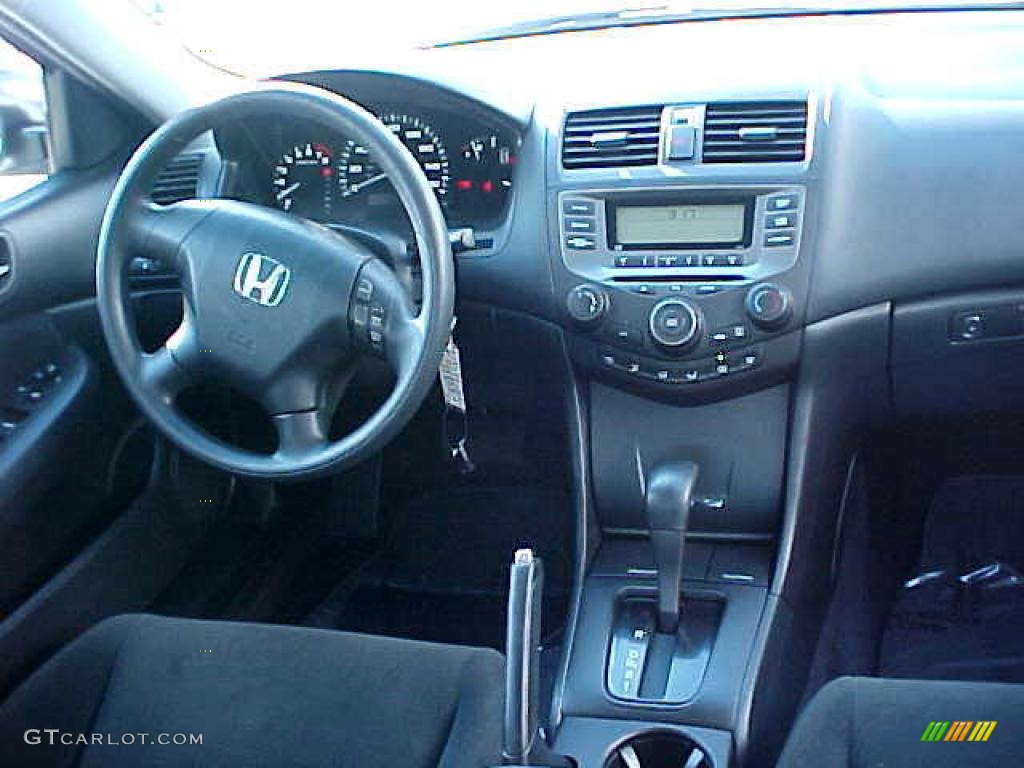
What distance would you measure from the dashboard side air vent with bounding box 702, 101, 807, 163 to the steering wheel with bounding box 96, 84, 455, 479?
46cm

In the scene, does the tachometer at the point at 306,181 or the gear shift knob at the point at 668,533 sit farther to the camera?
the tachometer at the point at 306,181

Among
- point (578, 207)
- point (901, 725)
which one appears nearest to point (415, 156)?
point (578, 207)

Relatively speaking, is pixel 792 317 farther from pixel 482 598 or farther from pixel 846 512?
pixel 482 598

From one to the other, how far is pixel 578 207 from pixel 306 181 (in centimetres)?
46

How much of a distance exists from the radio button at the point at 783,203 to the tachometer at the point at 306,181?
0.69m

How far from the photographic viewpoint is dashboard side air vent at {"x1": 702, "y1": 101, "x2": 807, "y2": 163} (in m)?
2.10

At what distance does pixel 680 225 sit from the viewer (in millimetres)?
2139

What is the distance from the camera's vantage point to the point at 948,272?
2.12 metres

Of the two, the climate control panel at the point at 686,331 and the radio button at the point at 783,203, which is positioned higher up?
the radio button at the point at 783,203

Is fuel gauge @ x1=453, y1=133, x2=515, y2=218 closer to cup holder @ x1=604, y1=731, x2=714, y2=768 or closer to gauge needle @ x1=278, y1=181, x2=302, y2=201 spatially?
gauge needle @ x1=278, y1=181, x2=302, y2=201

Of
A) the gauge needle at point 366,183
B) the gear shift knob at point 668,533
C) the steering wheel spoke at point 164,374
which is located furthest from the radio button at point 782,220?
the steering wheel spoke at point 164,374

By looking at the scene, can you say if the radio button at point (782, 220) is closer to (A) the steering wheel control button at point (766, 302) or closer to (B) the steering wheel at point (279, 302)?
(A) the steering wheel control button at point (766, 302)

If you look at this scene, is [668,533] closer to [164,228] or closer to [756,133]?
[756,133]

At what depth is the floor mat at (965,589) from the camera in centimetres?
253
